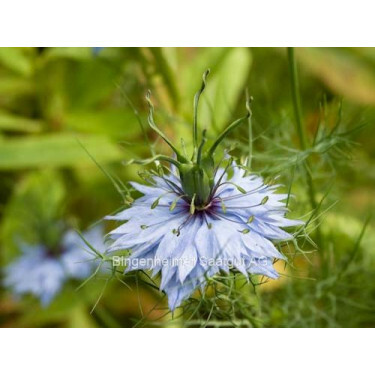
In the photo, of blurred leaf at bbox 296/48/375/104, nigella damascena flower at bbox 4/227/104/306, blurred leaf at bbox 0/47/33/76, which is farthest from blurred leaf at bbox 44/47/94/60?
blurred leaf at bbox 296/48/375/104

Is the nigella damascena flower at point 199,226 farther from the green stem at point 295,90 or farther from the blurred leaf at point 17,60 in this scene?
the blurred leaf at point 17,60

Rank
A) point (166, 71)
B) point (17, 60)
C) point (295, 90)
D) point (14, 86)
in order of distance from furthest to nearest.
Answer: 1. point (14, 86)
2. point (17, 60)
3. point (166, 71)
4. point (295, 90)

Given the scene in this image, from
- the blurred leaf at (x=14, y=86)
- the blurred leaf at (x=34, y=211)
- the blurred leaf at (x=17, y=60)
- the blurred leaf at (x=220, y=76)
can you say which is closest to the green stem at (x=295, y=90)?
the blurred leaf at (x=220, y=76)

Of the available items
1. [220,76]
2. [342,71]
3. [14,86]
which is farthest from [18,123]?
[342,71]

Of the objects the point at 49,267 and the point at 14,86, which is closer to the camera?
the point at 49,267

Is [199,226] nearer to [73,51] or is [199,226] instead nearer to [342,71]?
[73,51]

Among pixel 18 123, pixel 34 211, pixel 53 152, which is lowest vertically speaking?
pixel 34 211
